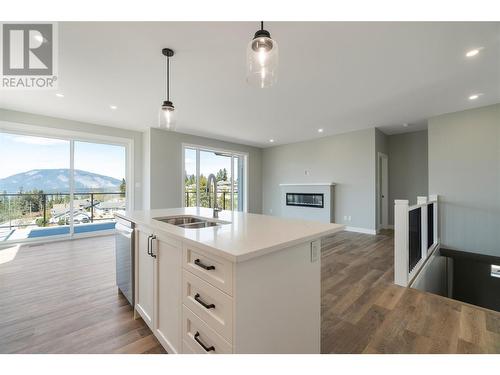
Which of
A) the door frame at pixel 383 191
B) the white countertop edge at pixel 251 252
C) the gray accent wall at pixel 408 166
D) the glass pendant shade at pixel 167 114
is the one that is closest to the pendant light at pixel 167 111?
the glass pendant shade at pixel 167 114

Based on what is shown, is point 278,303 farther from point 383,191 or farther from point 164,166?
point 383,191

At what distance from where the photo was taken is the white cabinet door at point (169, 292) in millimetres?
1315

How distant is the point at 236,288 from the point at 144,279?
1151 millimetres

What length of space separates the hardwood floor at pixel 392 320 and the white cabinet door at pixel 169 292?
1.07 m

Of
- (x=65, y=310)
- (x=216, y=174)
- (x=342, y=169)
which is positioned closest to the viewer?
(x=65, y=310)

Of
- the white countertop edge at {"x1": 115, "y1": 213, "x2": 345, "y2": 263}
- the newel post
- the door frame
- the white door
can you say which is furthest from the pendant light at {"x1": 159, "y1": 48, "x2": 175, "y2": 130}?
the white door

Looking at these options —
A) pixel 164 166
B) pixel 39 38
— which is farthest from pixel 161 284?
pixel 164 166

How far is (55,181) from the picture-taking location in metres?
4.54

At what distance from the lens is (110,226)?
5.33 metres

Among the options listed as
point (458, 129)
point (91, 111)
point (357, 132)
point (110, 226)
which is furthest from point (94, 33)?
point (458, 129)

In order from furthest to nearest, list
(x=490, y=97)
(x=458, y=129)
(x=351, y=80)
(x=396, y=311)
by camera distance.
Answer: (x=458, y=129), (x=490, y=97), (x=351, y=80), (x=396, y=311)

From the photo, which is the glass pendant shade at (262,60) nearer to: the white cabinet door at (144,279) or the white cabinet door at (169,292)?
the white cabinet door at (169,292)
